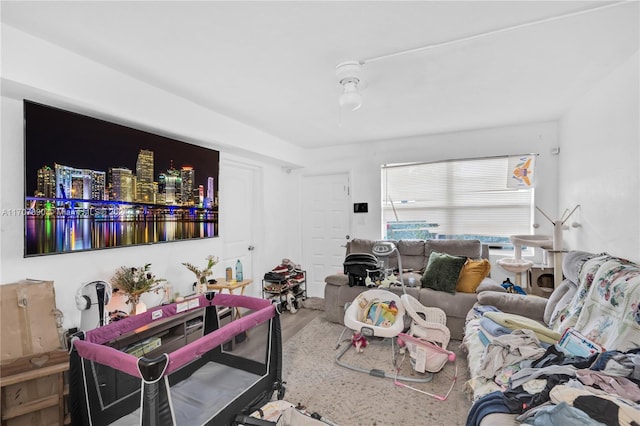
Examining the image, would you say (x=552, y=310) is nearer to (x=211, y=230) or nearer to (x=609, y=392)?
(x=609, y=392)

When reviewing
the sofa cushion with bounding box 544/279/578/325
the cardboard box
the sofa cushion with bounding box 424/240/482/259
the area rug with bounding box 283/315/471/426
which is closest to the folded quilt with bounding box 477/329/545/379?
the area rug with bounding box 283/315/471/426

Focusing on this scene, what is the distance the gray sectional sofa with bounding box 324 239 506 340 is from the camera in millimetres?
2969

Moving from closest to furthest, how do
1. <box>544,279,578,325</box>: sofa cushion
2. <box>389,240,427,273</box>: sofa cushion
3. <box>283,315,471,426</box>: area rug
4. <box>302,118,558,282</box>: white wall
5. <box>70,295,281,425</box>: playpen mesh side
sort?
<box>70,295,281,425</box>: playpen mesh side < <box>283,315,471,426</box>: area rug < <box>544,279,578,325</box>: sofa cushion < <box>302,118,558,282</box>: white wall < <box>389,240,427,273</box>: sofa cushion

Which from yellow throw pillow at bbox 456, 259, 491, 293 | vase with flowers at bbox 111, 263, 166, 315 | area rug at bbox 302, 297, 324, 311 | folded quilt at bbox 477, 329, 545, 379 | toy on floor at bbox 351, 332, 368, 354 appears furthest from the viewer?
area rug at bbox 302, 297, 324, 311

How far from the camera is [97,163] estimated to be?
2.20m

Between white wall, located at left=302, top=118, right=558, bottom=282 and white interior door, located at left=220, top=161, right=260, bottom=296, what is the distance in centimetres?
119

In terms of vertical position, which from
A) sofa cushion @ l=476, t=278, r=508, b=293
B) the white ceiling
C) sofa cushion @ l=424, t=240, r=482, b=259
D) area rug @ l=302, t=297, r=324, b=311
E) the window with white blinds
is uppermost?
the white ceiling

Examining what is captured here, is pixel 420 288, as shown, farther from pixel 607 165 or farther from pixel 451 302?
pixel 607 165

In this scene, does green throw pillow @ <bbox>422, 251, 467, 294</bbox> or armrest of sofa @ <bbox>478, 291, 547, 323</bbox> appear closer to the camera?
armrest of sofa @ <bbox>478, 291, 547, 323</bbox>

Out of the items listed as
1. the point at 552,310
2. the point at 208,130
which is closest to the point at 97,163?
the point at 208,130

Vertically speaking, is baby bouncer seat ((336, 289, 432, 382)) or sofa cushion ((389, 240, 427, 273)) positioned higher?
sofa cushion ((389, 240, 427, 273))

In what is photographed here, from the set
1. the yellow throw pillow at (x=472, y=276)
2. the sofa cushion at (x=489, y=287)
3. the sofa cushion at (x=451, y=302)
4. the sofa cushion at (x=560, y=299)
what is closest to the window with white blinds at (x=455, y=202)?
the yellow throw pillow at (x=472, y=276)

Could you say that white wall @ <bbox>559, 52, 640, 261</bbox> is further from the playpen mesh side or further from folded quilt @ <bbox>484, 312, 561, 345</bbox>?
the playpen mesh side

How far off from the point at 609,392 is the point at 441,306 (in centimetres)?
188
